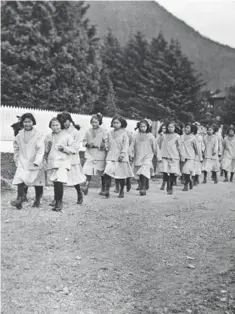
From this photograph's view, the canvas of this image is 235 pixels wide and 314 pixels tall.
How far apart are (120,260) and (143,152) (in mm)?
5091

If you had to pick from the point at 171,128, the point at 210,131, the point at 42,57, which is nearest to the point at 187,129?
the point at 171,128

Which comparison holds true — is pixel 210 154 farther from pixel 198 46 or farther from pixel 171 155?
pixel 198 46

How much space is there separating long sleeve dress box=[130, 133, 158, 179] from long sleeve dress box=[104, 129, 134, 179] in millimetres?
516

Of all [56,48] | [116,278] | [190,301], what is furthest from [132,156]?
[56,48]

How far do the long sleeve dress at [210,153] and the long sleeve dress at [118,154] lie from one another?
3969 millimetres

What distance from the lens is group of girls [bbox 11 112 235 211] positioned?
7.04 metres

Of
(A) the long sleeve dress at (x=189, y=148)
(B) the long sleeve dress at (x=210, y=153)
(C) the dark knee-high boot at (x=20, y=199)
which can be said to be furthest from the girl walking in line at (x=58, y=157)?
(B) the long sleeve dress at (x=210, y=153)

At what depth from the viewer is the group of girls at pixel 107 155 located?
704 centimetres

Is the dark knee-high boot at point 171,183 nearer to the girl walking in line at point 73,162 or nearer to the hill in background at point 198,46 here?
the girl walking in line at point 73,162

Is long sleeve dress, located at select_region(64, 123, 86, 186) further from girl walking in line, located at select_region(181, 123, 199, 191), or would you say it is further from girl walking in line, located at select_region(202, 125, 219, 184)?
girl walking in line, located at select_region(202, 125, 219, 184)

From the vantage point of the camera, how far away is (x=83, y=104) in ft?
88.9

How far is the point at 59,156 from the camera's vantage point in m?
7.08

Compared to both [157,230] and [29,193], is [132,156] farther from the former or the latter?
[157,230]

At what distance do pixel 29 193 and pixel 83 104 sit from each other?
1860 cm
